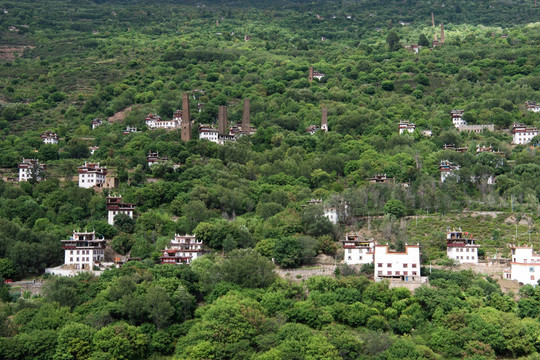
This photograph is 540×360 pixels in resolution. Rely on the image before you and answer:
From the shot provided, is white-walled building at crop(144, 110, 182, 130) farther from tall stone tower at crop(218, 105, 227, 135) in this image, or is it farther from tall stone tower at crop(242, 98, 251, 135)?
tall stone tower at crop(242, 98, 251, 135)

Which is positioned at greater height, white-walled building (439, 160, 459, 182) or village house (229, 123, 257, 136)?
village house (229, 123, 257, 136)

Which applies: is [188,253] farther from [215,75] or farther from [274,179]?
[215,75]

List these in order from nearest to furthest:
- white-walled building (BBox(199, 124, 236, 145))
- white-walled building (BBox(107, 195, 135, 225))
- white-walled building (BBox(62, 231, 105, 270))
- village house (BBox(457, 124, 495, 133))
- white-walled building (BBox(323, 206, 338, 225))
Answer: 1. white-walled building (BBox(62, 231, 105, 270))
2. white-walled building (BBox(323, 206, 338, 225))
3. white-walled building (BBox(107, 195, 135, 225))
4. village house (BBox(457, 124, 495, 133))
5. white-walled building (BBox(199, 124, 236, 145))

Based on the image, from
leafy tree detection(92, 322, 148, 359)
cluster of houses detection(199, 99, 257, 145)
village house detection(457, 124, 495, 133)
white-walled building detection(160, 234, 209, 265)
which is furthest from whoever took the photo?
cluster of houses detection(199, 99, 257, 145)

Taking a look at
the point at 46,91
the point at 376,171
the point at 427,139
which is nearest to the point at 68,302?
the point at 376,171

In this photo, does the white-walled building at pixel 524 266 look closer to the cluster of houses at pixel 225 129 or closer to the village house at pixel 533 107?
the village house at pixel 533 107

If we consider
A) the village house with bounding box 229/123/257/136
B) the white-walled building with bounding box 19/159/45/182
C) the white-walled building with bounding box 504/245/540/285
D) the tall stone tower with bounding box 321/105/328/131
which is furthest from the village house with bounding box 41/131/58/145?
the white-walled building with bounding box 504/245/540/285

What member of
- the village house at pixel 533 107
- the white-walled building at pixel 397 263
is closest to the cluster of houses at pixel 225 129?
the village house at pixel 533 107
